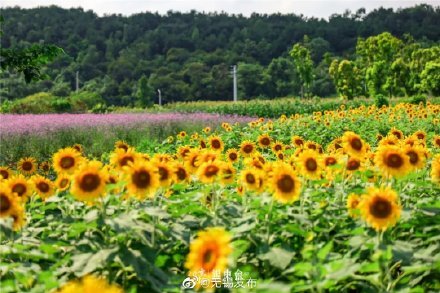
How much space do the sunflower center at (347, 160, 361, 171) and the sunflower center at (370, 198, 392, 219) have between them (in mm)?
824

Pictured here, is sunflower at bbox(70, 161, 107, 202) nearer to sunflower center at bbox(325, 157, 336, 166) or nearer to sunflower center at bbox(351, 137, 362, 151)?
sunflower center at bbox(325, 157, 336, 166)

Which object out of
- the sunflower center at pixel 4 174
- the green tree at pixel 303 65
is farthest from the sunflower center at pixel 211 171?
the green tree at pixel 303 65

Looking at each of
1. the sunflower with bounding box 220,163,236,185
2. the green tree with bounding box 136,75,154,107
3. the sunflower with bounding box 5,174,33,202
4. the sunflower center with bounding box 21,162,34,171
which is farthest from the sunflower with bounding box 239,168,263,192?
the green tree with bounding box 136,75,154,107

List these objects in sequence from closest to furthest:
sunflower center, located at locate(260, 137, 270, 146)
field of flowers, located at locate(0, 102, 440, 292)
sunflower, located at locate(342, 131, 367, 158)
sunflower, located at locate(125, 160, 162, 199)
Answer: field of flowers, located at locate(0, 102, 440, 292) < sunflower, located at locate(125, 160, 162, 199) < sunflower, located at locate(342, 131, 367, 158) < sunflower center, located at locate(260, 137, 270, 146)

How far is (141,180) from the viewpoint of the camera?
267 cm

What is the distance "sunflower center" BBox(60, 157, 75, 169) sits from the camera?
10.5ft

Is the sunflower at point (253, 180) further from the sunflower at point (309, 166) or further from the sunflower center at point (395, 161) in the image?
the sunflower center at point (395, 161)

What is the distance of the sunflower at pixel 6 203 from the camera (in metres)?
2.51

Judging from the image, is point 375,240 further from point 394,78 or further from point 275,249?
point 394,78

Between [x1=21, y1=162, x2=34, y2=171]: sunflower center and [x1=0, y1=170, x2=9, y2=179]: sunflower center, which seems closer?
[x1=0, y1=170, x2=9, y2=179]: sunflower center

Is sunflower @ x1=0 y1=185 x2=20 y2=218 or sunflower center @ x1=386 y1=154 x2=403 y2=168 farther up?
sunflower center @ x1=386 y1=154 x2=403 y2=168

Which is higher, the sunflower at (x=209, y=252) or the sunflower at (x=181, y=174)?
the sunflower at (x=209, y=252)

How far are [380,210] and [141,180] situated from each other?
1045mm

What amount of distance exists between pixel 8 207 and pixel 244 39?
7216 cm
